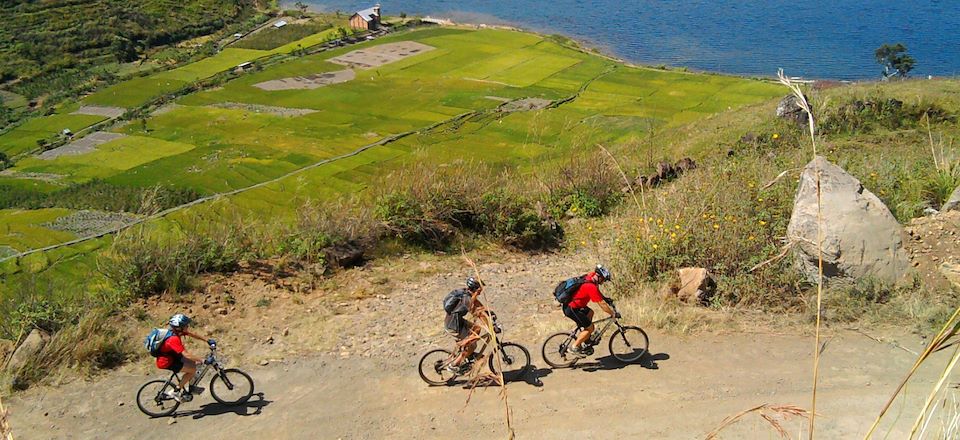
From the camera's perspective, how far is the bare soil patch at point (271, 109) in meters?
74.6

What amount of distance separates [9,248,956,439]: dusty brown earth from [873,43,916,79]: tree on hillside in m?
68.7

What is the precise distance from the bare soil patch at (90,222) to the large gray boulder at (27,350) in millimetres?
42702

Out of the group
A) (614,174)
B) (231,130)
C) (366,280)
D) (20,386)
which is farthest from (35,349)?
(231,130)

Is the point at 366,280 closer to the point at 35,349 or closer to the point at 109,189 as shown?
the point at 35,349

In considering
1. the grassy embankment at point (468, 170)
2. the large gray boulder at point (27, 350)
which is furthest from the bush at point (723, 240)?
the large gray boulder at point (27, 350)

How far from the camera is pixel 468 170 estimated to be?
660 inches

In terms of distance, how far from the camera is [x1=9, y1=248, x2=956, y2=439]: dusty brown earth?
29.7 ft

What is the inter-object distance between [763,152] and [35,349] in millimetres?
16657

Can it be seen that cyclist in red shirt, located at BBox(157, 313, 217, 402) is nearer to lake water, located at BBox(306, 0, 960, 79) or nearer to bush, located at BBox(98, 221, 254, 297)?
bush, located at BBox(98, 221, 254, 297)

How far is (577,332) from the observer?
1027cm

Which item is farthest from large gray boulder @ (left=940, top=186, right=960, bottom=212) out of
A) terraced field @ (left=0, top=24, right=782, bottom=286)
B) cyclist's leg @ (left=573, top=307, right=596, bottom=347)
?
terraced field @ (left=0, top=24, right=782, bottom=286)

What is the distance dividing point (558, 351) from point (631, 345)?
3.48ft

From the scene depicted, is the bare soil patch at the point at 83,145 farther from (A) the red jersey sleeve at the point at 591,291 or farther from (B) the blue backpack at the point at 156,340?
(A) the red jersey sleeve at the point at 591,291

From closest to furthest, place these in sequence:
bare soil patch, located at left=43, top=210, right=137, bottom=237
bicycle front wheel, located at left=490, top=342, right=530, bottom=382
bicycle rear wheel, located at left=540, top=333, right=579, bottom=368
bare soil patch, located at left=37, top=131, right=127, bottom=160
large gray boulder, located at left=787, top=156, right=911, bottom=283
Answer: bicycle front wheel, located at left=490, top=342, right=530, bottom=382, bicycle rear wheel, located at left=540, top=333, right=579, bottom=368, large gray boulder, located at left=787, top=156, right=911, bottom=283, bare soil patch, located at left=43, top=210, right=137, bottom=237, bare soil patch, located at left=37, top=131, right=127, bottom=160
